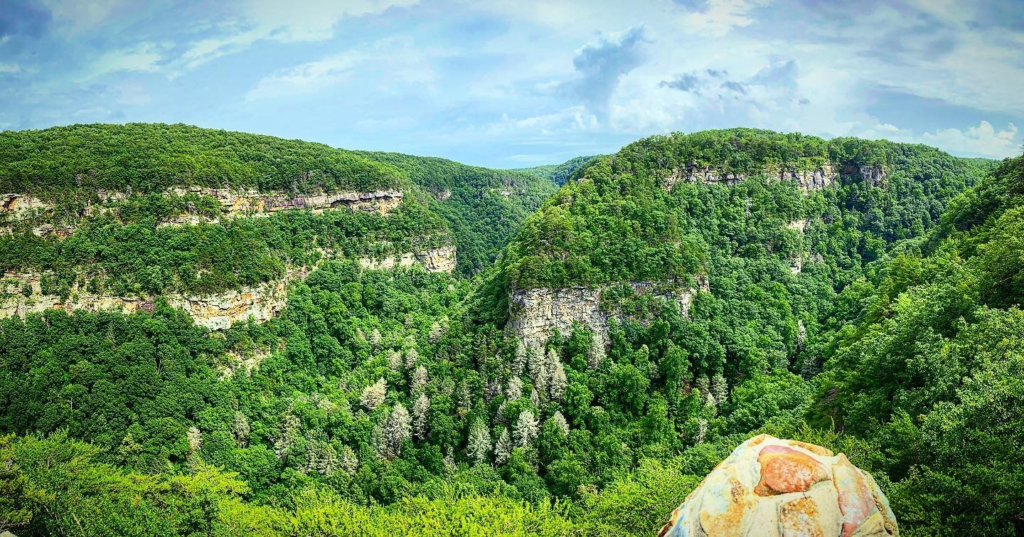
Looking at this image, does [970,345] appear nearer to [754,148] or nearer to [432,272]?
[754,148]

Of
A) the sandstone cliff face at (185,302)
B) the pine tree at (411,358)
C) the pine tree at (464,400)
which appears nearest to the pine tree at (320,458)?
the pine tree at (464,400)

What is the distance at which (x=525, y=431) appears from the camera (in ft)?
166

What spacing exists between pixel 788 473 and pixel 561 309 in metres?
47.8

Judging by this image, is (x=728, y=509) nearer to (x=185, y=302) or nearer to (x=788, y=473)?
(x=788, y=473)

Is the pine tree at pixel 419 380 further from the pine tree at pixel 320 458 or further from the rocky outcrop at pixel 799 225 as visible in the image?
the rocky outcrop at pixel 799 225

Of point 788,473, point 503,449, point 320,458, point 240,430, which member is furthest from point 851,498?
point 240,430

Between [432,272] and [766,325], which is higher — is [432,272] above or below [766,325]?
above

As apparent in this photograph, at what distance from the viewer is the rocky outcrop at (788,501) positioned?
1195cm

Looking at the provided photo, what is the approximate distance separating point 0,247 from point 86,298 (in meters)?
9.12

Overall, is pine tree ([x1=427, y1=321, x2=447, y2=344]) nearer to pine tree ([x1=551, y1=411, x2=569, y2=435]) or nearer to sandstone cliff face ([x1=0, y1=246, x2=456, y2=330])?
pine tree ([x1=551, y1=411, x2=569, y2=435])

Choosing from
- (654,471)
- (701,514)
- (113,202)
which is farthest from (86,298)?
(701,514)

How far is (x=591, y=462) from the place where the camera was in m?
48.4

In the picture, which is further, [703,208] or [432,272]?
[432,272]

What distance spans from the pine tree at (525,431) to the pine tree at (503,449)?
2.62 feet
